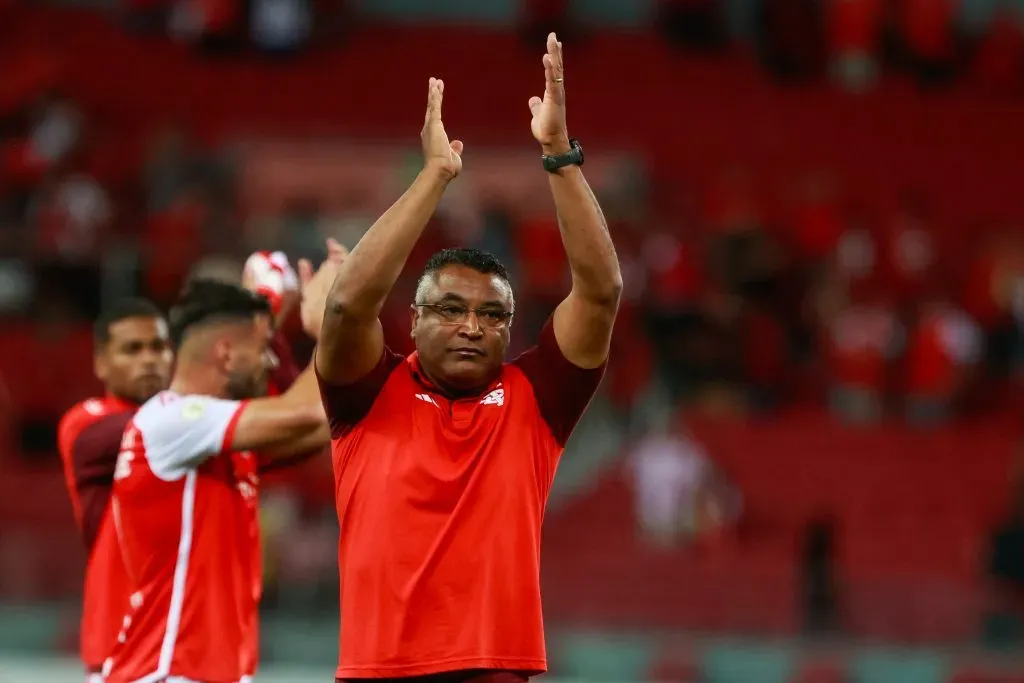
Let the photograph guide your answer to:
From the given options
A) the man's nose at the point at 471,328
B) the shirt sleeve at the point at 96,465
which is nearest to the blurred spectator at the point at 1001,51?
the shirt sleeve at the point at 96,465

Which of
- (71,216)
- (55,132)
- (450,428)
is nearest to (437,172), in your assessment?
(450,428)

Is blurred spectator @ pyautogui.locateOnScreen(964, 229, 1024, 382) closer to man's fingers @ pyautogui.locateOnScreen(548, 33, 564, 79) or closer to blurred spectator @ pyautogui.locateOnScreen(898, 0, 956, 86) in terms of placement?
blurred spectator @ pyautogui.locateOnScreen(898, 0, 956, 86)

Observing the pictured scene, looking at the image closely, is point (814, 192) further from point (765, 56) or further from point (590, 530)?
point (590, 530)

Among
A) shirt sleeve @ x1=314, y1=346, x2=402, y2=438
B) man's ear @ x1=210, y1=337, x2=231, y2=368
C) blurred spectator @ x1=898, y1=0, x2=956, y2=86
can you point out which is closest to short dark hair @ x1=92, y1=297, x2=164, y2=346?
man's ear @ x1=210, y1=337, x2=231, y2=368

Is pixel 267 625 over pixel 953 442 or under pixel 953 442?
under

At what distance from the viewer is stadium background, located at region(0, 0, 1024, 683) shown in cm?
1224

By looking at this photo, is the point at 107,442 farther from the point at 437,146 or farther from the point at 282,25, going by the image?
the point at 282,25

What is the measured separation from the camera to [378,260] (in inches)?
174

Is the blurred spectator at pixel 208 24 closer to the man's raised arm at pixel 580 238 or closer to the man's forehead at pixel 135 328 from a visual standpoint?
the man's forehead at pixel 135 328

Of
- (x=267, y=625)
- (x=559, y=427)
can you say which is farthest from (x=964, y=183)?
(x=559, y=427)

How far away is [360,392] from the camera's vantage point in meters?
4.58

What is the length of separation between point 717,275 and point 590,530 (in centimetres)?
326

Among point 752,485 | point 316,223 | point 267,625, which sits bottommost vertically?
point 267,625

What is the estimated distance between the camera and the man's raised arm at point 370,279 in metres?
4.43
